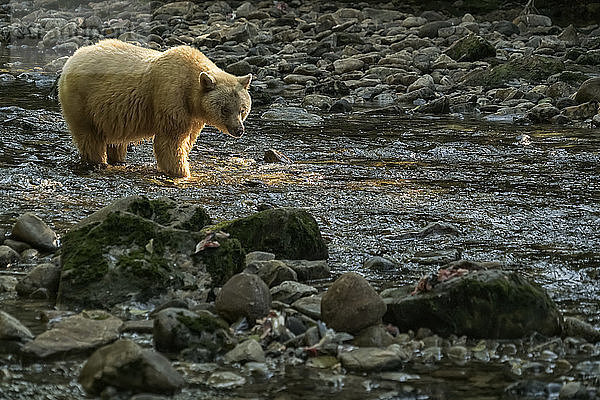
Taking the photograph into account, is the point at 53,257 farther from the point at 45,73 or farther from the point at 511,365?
the point at 45,73

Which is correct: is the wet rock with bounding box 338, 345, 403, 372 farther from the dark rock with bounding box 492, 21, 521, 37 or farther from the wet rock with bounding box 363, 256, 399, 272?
the dark rock with bounding box 492, 21, 521, 37

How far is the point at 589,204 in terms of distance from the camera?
24.4 feet

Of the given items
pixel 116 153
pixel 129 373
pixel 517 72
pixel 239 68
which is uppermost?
pixel 129 373

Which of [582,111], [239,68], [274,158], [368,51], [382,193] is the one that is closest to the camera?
[382,193]

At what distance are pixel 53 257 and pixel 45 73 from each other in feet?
43.3

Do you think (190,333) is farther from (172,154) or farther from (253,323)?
(172,154)

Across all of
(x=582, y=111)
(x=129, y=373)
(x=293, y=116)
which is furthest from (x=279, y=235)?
(x=582, y=111)

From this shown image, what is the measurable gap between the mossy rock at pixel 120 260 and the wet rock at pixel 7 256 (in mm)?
509

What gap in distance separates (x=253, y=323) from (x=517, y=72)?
42.2ft

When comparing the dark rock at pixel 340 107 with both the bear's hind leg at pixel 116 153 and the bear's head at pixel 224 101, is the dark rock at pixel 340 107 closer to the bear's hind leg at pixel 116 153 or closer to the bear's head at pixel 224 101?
the bear's hind leg at pixel 116 153

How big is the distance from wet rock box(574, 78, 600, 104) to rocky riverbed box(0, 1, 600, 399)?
0.04 meters

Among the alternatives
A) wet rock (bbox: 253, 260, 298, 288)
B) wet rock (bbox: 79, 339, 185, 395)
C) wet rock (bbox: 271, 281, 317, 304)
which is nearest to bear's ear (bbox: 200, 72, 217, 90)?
wet rock (bbox: 253, 260, 298, 288)

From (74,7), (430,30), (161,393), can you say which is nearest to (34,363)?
(161,393)

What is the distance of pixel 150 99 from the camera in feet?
29.3
